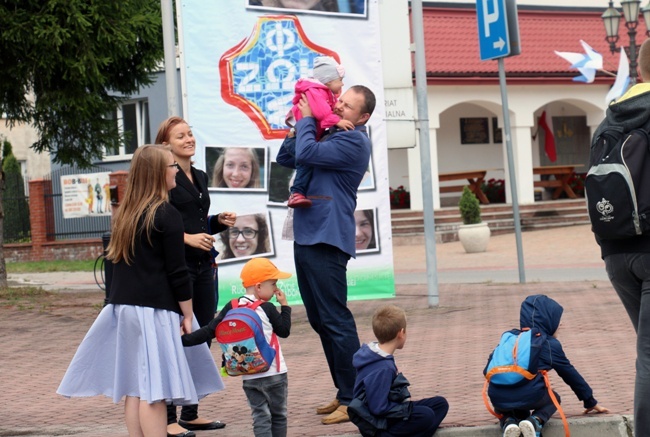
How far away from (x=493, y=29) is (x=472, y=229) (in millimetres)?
10809

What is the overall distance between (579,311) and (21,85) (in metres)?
9.40

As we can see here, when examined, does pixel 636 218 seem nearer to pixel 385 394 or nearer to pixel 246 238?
pixel 385 394

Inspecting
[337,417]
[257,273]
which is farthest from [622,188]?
[337,417]

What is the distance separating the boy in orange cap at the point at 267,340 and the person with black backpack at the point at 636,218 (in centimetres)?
170

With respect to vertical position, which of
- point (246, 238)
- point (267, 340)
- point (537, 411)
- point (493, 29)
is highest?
point (493, 29)

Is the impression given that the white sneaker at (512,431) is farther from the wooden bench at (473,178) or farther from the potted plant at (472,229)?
the wooden bench at (473,178)

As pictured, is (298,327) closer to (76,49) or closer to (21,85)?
(76,49)

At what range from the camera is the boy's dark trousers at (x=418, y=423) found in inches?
233

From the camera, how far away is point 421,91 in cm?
1224

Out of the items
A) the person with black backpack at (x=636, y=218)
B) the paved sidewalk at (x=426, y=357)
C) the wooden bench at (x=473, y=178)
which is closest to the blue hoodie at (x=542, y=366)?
the paved sidewalk at (x=426, y=357)

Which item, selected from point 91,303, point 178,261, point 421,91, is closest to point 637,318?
point 178,261

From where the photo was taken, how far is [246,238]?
428 inches

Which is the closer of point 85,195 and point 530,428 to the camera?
point 530,428

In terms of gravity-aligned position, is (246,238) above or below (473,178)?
below
